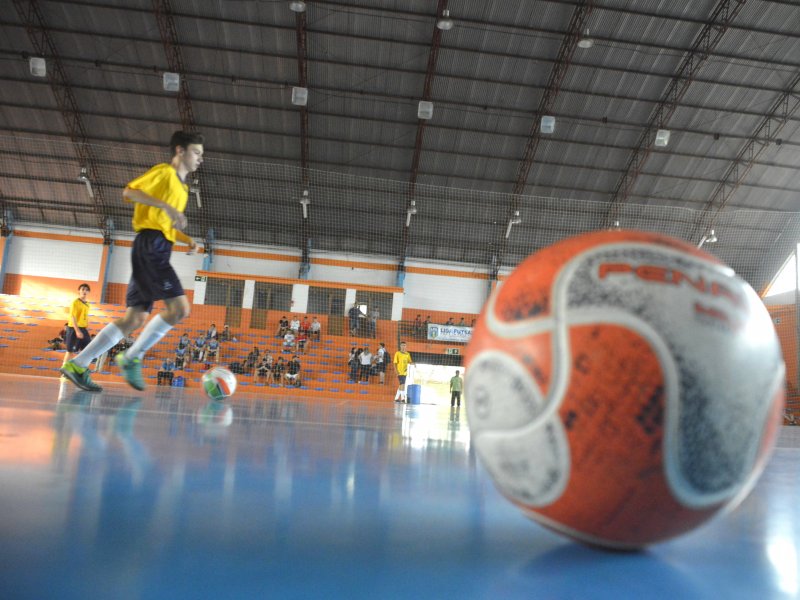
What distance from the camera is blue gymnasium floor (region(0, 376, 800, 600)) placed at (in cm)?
85

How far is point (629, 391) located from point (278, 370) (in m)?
18.6

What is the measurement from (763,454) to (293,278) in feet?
76.9

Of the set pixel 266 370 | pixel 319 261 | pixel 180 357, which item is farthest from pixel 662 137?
pixel 180 357

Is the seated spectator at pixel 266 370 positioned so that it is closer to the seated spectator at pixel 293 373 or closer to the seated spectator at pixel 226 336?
the seated spectator at pixel 293 373

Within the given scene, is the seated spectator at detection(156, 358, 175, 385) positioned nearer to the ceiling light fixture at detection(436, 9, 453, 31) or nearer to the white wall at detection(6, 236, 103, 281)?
the white wall at detection(6, 236, 103, 281)

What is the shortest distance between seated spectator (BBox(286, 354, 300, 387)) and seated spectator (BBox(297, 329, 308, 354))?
6.68 ft

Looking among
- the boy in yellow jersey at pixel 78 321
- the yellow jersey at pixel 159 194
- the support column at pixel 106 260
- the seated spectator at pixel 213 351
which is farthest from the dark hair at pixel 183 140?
the support column at pixel 106 260

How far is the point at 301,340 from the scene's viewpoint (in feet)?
69.8

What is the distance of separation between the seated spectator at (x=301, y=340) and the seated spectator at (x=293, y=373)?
2.04 metres

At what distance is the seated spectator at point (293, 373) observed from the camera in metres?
18.2

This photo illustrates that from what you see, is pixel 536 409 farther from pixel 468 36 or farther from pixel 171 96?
pixel 171 96

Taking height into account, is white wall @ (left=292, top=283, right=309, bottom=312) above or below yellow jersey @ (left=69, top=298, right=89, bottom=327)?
above

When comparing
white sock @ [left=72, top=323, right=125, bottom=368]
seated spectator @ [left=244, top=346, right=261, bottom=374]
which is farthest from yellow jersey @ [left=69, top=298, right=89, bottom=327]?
seated spectator @ [left=244, top=346, right=261, bottom=374]

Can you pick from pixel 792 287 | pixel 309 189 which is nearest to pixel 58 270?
pixel 309 189
